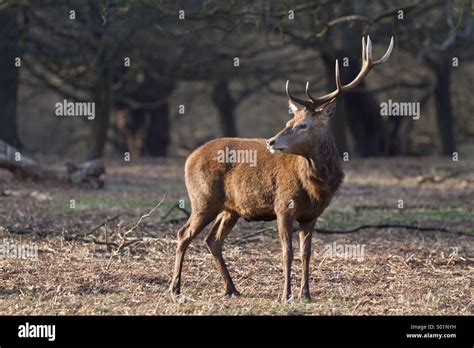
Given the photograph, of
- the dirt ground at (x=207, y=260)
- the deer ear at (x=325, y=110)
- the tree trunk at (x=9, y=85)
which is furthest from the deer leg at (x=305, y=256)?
the tree trunk at (x=9, y=85)

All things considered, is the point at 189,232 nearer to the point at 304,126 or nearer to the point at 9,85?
the point at 304,126

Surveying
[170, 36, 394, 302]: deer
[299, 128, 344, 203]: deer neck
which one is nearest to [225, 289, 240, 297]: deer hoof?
[170, 36, 394, 302]: deer

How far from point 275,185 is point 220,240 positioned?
30.9 inches

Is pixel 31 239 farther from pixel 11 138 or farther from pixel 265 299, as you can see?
pixel 11 138

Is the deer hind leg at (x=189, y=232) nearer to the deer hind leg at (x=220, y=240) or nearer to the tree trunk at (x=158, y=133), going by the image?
the deer hind leg at (x=220, y=240)

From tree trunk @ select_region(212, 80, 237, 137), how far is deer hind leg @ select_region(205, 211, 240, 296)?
21140 millimetres

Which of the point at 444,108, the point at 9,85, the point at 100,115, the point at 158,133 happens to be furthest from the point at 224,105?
the point at 9,85

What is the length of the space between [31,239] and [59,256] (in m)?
0.94

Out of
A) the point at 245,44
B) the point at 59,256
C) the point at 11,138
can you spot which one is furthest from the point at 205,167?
the point at 245,44

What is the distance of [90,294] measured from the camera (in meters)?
9.25

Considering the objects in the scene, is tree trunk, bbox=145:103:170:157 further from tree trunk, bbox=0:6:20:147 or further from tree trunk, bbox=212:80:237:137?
tree trunk, bbox=0:6:20:147

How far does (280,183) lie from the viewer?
30.8ft

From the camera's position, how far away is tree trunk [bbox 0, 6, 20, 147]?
21109mm

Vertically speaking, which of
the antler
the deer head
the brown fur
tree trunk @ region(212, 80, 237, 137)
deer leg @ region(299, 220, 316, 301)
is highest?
tree trunk @ region(212, 80, 237, 137)
